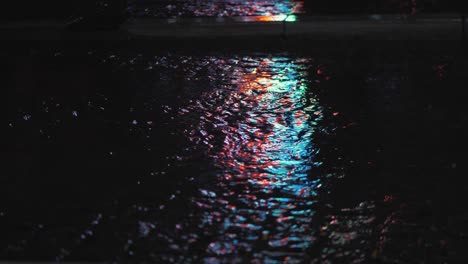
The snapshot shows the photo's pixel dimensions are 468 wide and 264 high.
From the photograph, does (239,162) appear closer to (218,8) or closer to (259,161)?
(259,161)

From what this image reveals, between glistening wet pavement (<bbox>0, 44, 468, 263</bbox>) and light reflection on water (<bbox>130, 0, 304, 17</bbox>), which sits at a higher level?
light reflection on water (<bbox>130, 0, 304, 17</bbox>)

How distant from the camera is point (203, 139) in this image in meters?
5.52

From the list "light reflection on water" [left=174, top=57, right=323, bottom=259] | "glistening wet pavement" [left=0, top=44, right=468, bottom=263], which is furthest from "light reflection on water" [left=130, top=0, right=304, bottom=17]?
"light reflection on water" [left=174, top=57, right=323, bottom=259]

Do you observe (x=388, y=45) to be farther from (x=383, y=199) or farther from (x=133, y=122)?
(x=383, y=199)

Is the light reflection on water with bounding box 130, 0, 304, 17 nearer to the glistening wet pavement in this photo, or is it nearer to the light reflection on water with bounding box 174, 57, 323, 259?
the glistening wet pavement

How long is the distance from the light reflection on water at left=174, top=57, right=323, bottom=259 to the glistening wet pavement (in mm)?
14

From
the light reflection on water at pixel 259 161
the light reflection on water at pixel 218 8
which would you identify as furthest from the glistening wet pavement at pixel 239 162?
the light reflection on water at pixel 218 8

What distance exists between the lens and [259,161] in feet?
16.4

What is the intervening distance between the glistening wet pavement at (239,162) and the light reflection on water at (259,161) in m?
0.01

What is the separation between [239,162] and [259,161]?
0.51 ft

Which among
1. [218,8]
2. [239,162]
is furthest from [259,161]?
[218,8]

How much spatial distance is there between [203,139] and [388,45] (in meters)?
A: 4.31

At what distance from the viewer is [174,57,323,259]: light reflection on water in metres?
3.86

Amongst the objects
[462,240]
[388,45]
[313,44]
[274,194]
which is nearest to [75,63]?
[313,44]
